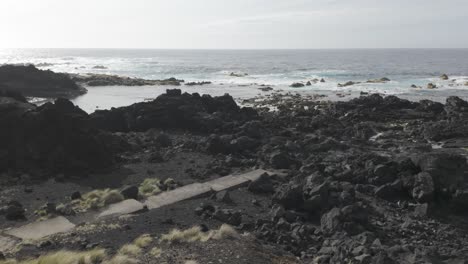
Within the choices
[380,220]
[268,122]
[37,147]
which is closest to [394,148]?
[268,122]

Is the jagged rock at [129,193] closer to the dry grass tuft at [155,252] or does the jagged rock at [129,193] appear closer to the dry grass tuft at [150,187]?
the dry grass tuft at [150,187]

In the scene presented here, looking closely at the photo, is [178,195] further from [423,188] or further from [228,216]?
[423,188]

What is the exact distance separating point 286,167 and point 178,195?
6878 mm

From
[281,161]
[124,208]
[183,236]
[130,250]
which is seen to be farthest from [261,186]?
[130,250]

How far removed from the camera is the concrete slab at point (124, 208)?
1523cm

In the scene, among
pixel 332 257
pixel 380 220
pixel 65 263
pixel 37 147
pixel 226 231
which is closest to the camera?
pixel 65 263

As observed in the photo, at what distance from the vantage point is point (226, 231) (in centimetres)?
1300

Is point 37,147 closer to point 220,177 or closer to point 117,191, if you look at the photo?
point 117,191

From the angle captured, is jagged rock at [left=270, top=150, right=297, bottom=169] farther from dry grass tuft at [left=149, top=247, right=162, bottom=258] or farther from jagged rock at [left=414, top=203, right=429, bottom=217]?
dry grass tuft at [left=149, top=247, right=162, bottom=258]

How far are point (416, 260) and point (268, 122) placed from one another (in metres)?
25.0

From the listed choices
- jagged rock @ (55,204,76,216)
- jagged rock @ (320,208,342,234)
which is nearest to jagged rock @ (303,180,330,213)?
jagged rock @ (320,208,342,234)

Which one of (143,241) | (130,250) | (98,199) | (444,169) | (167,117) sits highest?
(444,169)

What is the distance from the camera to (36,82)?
71688 mm

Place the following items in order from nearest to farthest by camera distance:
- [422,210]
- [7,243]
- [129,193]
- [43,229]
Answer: [7,243], [43,229], [422,210], [129,193]
